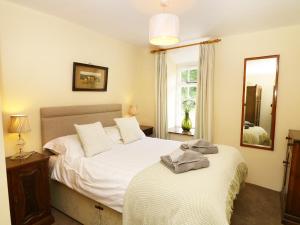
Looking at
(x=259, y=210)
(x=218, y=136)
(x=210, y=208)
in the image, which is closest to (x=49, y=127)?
(x=210, y=208)

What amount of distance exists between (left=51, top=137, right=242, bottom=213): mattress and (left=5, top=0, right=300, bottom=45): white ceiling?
172cm

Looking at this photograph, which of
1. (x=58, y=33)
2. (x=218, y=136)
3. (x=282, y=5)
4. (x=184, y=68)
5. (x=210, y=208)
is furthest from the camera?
(x=184, y=68)

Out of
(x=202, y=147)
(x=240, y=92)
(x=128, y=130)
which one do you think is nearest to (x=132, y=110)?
(x=128, y=130)

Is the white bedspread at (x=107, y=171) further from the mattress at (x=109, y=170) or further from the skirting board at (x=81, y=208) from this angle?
the skirting board at (x=81, y=208)

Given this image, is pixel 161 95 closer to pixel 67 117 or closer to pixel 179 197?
pixel 67 117

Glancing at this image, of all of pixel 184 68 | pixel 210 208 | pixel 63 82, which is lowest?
pixel 210 208

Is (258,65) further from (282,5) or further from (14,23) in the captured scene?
(14,23)

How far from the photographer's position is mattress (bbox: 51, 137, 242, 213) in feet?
5.37

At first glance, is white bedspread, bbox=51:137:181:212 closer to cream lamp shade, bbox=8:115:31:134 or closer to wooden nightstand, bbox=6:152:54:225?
wooden nightstand, bbox=6:152:54:225

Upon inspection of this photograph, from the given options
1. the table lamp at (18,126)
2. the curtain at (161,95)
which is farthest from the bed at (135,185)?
the curtain at (161,95)

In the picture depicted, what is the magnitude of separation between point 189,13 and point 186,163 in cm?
181

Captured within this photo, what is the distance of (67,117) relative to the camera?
263 cm

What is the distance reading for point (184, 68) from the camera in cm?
397

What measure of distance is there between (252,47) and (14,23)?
10.7 ft
